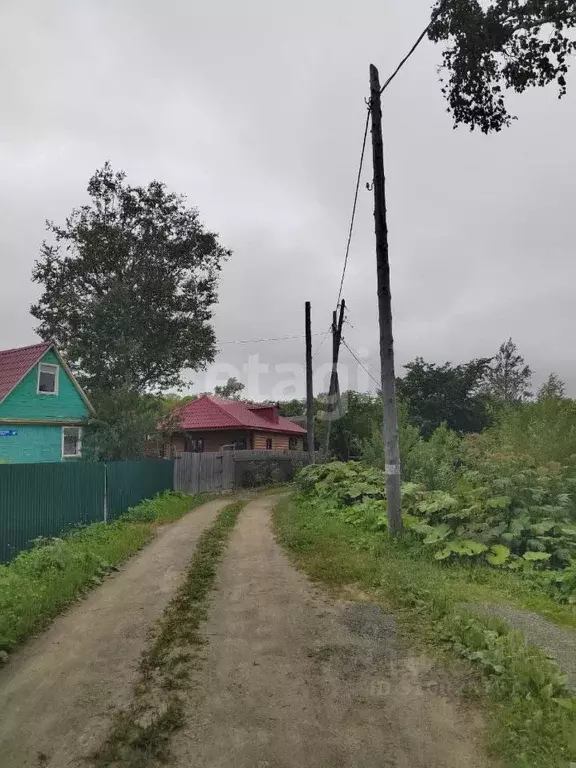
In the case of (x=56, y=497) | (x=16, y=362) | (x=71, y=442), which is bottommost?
(x=56, y=497)

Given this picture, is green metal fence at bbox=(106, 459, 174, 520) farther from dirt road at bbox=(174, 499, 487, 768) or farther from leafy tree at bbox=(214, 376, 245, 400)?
leafy tree at bbox=(214, 376, 245, 400)

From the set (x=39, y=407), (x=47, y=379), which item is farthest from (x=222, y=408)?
(x=39, y=407)

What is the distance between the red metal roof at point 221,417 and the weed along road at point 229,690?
23682mm

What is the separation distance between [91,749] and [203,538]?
7.89m

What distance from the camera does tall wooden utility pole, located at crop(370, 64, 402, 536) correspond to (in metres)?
9.70

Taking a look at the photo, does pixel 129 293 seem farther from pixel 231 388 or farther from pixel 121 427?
pixel 231 388

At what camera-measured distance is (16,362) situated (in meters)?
22.7

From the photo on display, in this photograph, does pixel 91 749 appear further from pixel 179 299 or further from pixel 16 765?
pixel 179 299

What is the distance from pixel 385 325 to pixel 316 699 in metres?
7.27

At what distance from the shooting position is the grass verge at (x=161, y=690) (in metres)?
3.36

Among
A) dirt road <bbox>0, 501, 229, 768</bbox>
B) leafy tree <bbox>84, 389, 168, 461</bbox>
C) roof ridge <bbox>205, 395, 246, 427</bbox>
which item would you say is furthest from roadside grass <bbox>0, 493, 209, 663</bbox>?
roof ridge <bbox>205, 395, 246, 427</bbox>

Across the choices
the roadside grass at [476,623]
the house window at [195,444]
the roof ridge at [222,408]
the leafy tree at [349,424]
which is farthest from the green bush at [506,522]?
the house window at [195,444]

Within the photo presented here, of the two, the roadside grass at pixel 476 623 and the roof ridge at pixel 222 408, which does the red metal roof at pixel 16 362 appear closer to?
the roof ridge at pixel 222 408

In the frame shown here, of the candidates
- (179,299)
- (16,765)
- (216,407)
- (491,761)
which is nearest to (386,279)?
(491,761)
